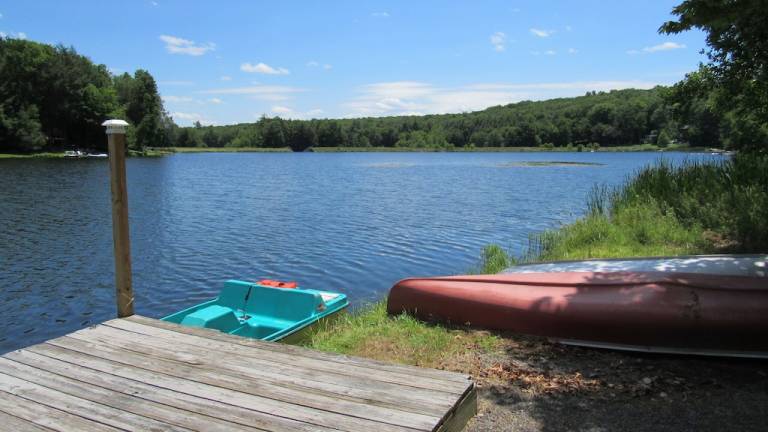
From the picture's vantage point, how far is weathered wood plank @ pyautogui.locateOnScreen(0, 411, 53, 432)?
2.99m

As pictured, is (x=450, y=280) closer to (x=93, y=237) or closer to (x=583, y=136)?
(x=93, y=237)

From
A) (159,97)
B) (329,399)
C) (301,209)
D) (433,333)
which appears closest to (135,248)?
(301,209)

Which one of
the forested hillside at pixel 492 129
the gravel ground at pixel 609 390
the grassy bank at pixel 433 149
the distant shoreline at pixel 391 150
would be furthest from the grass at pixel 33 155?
the gravel ground at pixel 609 390

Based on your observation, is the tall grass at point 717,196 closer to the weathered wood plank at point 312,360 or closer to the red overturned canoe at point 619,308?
the red overturned canoe at point 619,308

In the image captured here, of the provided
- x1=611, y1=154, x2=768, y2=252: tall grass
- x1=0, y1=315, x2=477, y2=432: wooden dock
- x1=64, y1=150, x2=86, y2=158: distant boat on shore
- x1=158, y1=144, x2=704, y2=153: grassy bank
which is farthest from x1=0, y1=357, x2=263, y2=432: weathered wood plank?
x1=158, y1=144, x2=704, y2=153: grassy bank

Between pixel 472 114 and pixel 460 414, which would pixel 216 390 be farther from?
pixel 472 114

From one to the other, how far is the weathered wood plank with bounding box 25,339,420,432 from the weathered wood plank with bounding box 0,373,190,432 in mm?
357

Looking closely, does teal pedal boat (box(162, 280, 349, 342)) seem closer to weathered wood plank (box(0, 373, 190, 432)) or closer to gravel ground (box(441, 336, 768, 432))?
gravel ground (box(441, 336, 768, 432))

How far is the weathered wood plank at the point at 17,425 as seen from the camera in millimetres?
2990

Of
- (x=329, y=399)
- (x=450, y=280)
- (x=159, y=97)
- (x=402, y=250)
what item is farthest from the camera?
(x=159, y=97)

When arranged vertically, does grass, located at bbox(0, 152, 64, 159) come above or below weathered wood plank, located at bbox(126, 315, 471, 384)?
above

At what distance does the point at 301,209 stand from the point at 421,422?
21628mm

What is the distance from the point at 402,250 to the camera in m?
14.9

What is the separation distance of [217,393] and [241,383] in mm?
175
